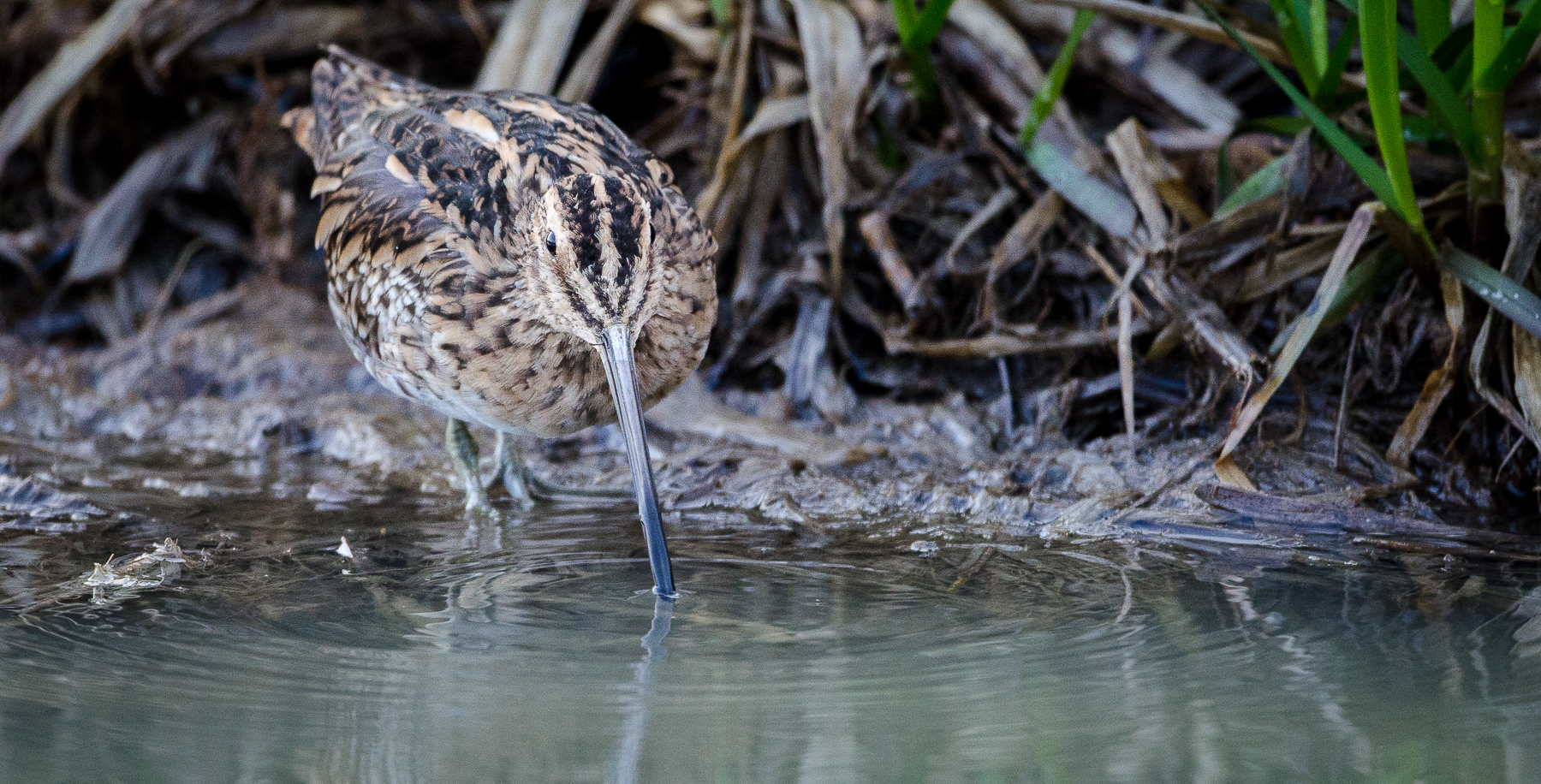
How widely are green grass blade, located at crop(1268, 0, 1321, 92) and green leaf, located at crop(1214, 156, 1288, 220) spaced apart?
0.25m

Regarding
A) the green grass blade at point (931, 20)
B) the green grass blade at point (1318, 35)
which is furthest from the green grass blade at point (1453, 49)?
the green grass blade at point (931, 20)

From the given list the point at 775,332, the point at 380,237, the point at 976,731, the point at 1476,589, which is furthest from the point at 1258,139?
the point at 976,731

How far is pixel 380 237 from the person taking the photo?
410cm

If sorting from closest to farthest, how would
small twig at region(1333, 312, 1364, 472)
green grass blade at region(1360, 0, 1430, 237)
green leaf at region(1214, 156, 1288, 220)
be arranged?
green grass blade at region(1360, 0, 1430, 237) → small twig at region(1333, 312, 1364, 472) → green leaf at region(1214, 156, 1288, 220)

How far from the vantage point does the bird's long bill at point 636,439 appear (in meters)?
3.24

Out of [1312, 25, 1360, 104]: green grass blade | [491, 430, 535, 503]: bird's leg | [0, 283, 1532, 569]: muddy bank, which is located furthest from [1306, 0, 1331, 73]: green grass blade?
[491, 430, 535, 503]: bird's leg

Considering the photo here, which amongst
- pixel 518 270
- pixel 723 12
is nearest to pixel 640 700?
pixel 518 270

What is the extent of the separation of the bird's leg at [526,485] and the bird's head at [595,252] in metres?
0.96

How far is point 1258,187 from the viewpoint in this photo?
449 centimetres

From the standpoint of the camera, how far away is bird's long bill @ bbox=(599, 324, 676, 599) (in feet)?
10.6

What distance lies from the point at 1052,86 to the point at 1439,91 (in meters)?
1.20

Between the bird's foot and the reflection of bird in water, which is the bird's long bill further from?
the bird's foot

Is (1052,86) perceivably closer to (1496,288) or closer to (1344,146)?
(1344,146)

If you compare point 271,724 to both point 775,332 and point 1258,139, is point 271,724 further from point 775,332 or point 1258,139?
point 1258,139
